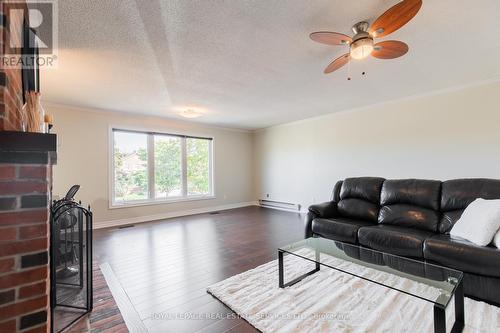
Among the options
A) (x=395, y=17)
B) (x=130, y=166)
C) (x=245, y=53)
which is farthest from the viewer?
(x=130, y=166)

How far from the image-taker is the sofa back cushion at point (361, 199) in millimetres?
3137

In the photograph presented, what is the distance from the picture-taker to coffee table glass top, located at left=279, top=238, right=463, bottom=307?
1475 millimetres

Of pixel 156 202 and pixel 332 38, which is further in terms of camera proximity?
pixel 156 202

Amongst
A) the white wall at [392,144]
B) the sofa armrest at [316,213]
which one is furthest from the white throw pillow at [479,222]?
the white wall at [392,144]

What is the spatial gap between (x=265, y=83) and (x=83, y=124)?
360 centimetres

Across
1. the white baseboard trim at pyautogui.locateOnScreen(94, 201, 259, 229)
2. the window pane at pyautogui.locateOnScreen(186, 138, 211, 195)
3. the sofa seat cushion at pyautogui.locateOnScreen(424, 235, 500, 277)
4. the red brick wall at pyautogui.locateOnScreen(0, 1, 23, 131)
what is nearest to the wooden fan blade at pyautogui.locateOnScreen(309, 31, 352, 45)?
the red brick wall at pyautogui.locateOnScreen(0, 1, 23, 131)

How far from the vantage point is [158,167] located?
17.3 ft

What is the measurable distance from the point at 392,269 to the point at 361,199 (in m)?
1.59

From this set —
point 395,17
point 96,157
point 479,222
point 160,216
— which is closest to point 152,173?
point 160,216

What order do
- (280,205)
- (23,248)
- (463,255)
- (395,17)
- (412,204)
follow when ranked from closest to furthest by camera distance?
(23,248) < (395,17) < (463,255) < (412,204) < (280,205)

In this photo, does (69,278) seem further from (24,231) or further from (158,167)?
(158,167)

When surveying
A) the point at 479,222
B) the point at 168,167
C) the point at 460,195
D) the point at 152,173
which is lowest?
the point at 479,222

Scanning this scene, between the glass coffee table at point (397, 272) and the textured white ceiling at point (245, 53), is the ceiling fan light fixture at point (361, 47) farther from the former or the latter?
the glass coffee table at point (397, 272)

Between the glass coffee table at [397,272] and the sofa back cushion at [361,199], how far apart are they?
1002mm
